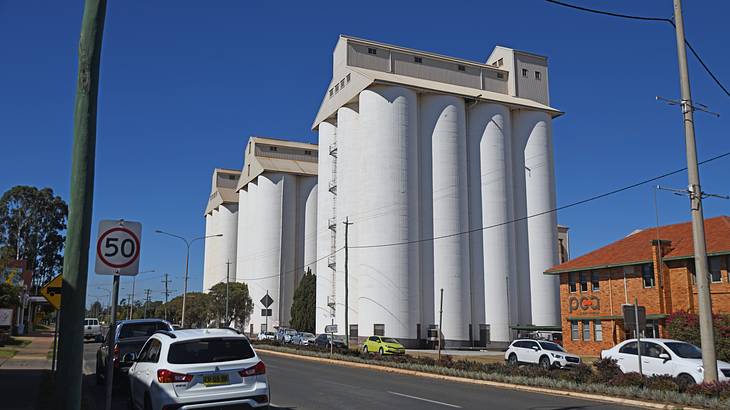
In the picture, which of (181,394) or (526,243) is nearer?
(181,394)

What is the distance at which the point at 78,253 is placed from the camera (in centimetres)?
562

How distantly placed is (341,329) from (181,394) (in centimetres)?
5411

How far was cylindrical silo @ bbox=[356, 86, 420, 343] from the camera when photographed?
57.8 metres

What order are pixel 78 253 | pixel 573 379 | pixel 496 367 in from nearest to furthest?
pixel 78 253 < pixel 573 379 < pixel 496 367

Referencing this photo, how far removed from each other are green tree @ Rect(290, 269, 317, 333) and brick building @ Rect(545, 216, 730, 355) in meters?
36.9

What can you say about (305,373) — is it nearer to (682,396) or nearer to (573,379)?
(573,379)

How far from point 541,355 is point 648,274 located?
40.4 ft

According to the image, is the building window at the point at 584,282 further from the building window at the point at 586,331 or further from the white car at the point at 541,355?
the white car at the point at 541,355

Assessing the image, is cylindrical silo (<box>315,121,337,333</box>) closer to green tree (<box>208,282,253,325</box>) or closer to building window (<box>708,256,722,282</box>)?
green tree (<box>208,282,253,325</box>)

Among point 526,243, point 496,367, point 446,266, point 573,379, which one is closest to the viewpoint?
point 573,379

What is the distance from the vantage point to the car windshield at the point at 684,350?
1983cm

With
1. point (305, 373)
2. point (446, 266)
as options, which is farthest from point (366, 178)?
point (305, 373)

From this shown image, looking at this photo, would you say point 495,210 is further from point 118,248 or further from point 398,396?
point 118,248

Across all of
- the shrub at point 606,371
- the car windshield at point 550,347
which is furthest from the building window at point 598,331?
the shrub at point 606,371
